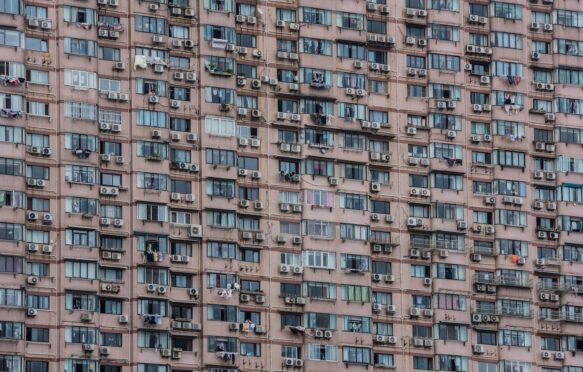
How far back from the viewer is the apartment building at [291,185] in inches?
6393

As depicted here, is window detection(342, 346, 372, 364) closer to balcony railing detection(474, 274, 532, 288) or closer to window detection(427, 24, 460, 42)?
balcony railing detection(474, 274, 532, 288)

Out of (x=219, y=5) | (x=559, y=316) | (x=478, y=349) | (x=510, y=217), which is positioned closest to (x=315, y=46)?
(x=219, y=5)

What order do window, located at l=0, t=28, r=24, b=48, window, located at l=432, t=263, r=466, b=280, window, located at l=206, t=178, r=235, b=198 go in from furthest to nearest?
window, located at l=432, t=263, r=466, b=280 < window, located at l=206, t=178, r=235, b=198 < window, located at l=0, t=28, r=24, b=48

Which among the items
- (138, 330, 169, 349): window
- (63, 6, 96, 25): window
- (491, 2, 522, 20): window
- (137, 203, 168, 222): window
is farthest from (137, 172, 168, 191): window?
(491, 2, 522, 20): window

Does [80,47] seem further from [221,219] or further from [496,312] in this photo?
[496,312]

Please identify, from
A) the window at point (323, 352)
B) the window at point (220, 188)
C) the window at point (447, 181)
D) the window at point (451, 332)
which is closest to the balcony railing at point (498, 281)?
the window at point (451, 332)

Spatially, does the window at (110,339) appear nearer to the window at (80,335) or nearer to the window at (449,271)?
the window at (80,335)

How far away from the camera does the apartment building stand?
533 ft

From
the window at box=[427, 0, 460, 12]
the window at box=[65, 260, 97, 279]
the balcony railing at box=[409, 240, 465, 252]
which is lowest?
the window at box=[65, 260, 97, 279]

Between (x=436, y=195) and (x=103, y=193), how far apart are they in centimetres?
1956

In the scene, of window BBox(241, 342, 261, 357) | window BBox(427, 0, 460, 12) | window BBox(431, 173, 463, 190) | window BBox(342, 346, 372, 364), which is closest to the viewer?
window BBox(241, 342, 261, 357)

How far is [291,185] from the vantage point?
6604 inches

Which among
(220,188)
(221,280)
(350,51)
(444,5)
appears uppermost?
(444,5)

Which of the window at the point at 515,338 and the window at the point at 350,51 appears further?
the window at the point at 350,51
